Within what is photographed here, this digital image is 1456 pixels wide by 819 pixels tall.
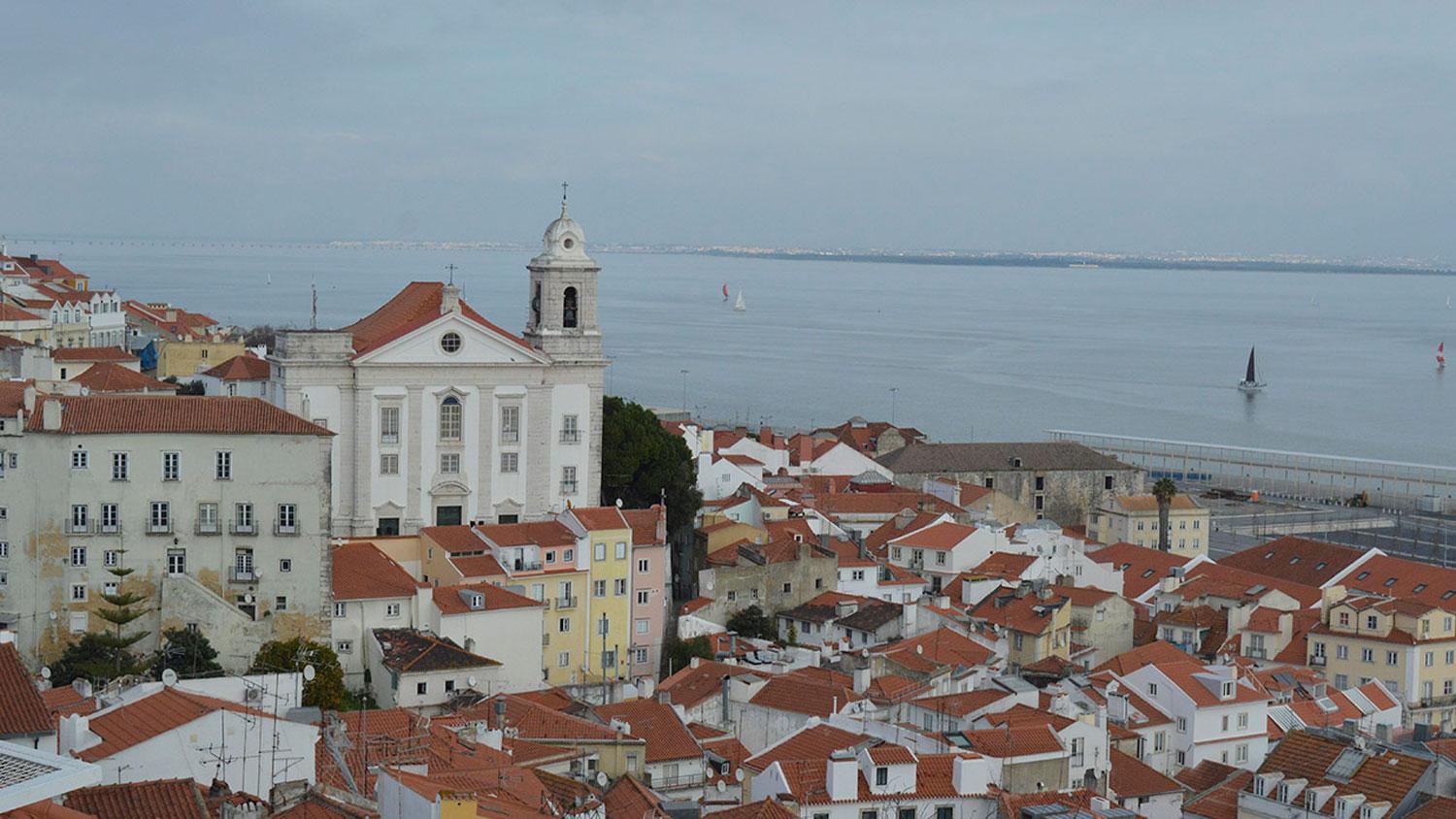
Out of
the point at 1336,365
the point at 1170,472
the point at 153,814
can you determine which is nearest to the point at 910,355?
the point at 1336,365

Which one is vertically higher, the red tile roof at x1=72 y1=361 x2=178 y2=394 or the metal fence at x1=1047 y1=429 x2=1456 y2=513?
the red tile roof at x1=72 y1=361 x2=178 y2=394

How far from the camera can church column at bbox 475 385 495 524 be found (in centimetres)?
3494

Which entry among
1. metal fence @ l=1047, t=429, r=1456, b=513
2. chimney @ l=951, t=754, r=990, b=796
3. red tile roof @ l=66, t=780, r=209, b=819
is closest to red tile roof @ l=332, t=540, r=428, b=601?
Result: chimney @ l=951, t=754, r=990, b=796

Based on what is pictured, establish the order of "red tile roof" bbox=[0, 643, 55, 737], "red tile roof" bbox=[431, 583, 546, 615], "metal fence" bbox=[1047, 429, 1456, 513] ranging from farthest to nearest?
"metal fence" bbox=[1047, 429, 1456, 513] → "red tile roof" bbox=[431, 583, 546, 615] → "red tile roof" bbox=[0, 643, 55, 737]

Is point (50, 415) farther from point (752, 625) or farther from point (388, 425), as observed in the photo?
point (752, 625)

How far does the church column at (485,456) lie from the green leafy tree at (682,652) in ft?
21.3

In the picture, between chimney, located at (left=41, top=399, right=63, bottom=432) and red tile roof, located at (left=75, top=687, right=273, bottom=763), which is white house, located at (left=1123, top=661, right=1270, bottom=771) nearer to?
red tile roof, located at (left=75, top=687, right=273, bottom=763)

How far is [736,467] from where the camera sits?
4188 cm

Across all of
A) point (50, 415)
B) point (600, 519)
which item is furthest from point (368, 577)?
point (50, 415)

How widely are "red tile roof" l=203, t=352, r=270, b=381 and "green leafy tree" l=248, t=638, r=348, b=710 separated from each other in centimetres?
1317

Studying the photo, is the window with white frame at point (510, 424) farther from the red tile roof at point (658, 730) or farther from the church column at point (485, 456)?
the red tile roof at point (658, 730)

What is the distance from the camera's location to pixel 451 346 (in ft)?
114

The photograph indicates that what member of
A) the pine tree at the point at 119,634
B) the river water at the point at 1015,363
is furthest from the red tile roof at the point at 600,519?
the river water at the point at 1015,363

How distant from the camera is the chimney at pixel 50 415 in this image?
80.8 ft
